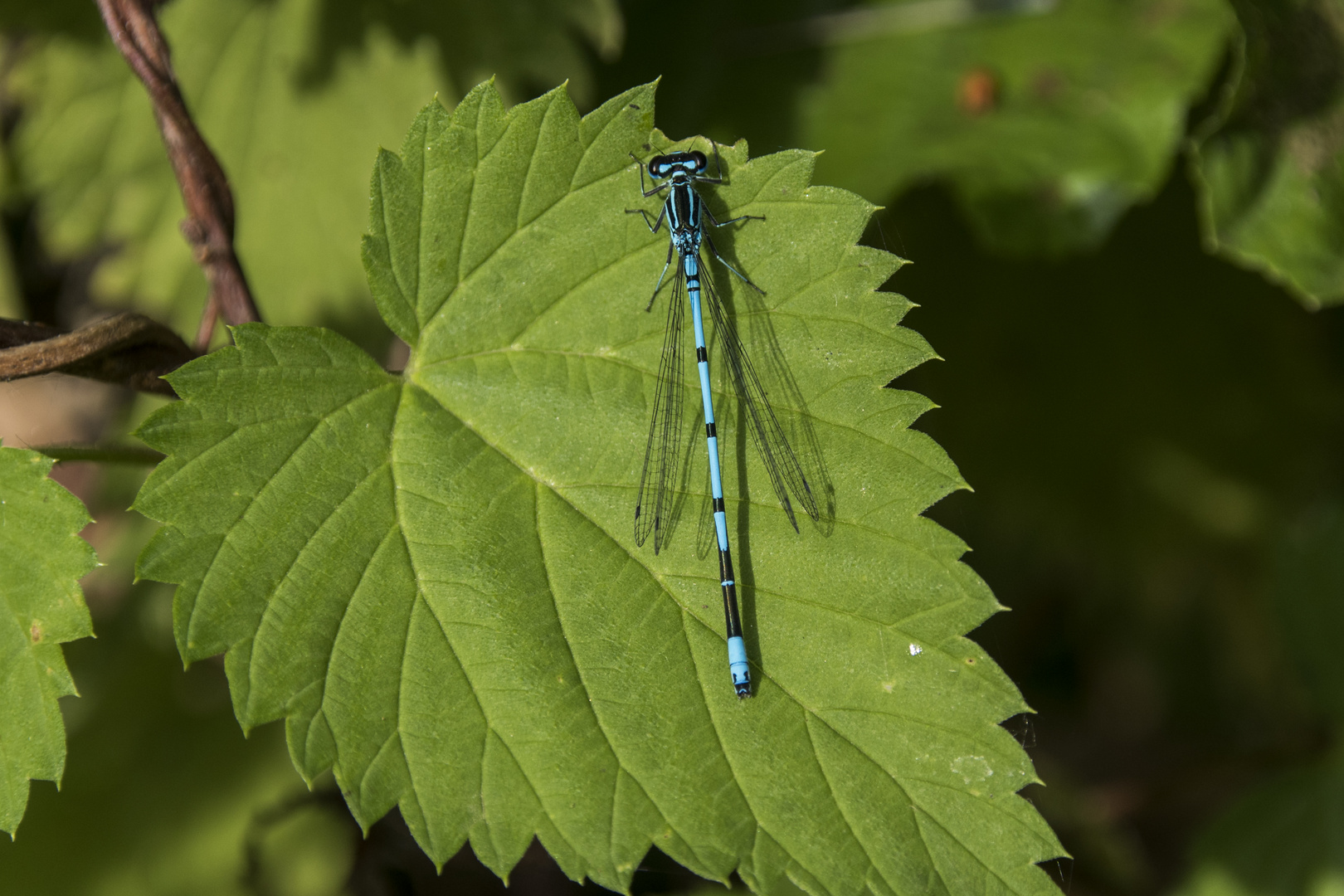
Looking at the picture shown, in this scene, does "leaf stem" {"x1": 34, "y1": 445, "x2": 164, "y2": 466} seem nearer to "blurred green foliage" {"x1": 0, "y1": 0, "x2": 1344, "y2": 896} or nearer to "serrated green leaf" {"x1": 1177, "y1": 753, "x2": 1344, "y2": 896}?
"blurred green foliage" {"x1": 0, "y1": 0, "x2": 1344, "y2": 896}

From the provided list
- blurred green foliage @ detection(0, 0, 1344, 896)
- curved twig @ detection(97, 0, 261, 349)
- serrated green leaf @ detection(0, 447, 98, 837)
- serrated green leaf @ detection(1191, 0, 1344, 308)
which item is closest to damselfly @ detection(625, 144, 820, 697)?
curved twig @ detection(97, 0, 261, 349)

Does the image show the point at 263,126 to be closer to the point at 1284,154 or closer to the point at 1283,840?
the point at 1284,154

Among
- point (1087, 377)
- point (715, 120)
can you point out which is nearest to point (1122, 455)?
point (1087, 377)

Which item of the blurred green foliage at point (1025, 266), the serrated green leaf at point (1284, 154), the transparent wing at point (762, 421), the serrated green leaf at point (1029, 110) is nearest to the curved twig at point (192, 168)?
the transparent wing at point (762, 421)

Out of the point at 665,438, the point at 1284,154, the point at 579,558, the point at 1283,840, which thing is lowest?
the point at 1283,840

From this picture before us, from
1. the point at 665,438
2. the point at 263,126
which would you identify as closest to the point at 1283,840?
the point at 665,438

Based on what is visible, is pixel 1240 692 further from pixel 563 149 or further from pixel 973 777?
pixel 563 149
